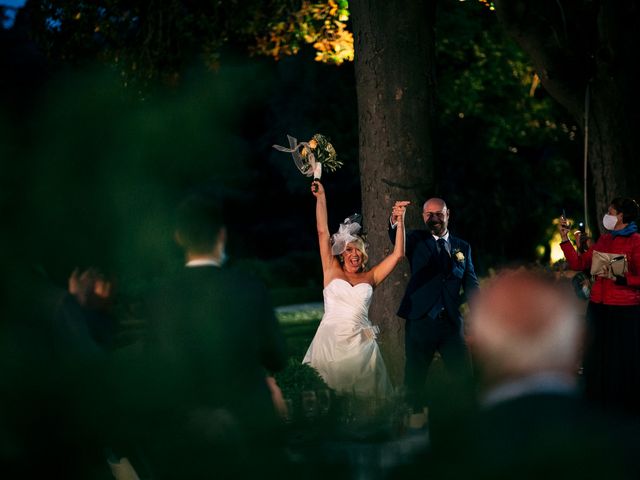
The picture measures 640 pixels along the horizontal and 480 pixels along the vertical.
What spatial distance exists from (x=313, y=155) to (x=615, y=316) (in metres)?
3.79

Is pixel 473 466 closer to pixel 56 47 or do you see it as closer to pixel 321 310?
pixel 56 47

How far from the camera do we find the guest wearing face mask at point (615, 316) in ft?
31.0

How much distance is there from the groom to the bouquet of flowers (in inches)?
33.8

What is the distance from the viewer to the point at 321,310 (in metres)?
26.7

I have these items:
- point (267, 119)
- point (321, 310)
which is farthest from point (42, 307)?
point (267, 119)

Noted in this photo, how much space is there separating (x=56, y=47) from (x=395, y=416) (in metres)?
12.0

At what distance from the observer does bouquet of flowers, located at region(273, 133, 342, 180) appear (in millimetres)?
8477

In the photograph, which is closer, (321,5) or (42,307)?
(42,307)

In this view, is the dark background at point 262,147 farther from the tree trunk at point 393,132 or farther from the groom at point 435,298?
the groom at point 435,298

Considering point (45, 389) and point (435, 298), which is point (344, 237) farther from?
point (45, 389)

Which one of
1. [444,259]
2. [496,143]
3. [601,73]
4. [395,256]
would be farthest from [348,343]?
[496,143]

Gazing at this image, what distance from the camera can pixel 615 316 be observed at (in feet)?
31.9

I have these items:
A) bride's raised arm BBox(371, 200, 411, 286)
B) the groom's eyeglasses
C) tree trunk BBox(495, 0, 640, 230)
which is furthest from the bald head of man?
tree trunk BBox(495, 0, 640, 230)

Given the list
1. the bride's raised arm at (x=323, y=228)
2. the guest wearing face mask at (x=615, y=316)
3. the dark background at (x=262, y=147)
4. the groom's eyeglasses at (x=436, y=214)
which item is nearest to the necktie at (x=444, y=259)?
the groom's eyeglasses at (x=436, y=214)
